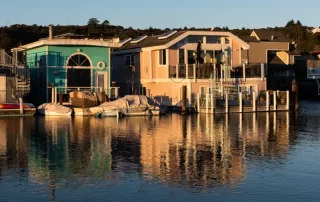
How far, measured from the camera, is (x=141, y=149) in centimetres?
2433

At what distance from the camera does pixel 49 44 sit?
44750 millimetres

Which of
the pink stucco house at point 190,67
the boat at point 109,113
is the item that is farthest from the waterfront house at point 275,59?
the boat at point 109,113

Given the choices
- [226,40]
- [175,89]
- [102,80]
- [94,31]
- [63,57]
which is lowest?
[175,89]

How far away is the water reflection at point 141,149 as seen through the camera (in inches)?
729

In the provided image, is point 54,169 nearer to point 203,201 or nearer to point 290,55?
point 203,201

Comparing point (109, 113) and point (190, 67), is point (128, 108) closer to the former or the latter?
point (109, 113)

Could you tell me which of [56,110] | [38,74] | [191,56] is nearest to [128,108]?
[56,110]

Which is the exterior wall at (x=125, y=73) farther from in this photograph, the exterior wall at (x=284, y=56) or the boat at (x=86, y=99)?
the exterior wall at (x=284, y=56)

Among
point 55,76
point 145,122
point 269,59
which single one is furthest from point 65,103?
point 269,59

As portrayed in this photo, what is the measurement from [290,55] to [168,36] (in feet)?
115

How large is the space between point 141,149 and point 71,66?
2242 centimetres

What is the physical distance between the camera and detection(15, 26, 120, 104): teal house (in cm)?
4488

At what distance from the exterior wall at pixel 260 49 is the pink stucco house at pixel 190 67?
939 inches

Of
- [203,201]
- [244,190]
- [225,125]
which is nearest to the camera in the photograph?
[203,201]
